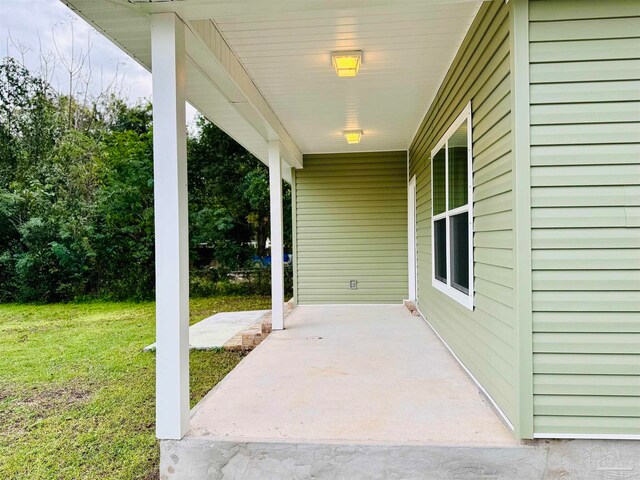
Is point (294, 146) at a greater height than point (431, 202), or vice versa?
point (294, 146)

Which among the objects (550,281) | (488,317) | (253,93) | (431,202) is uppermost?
(253,93)

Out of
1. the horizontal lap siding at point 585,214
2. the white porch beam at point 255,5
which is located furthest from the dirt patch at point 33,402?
the horizontal lap siding at point 585,214

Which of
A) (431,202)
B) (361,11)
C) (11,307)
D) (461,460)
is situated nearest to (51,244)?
(11,307)

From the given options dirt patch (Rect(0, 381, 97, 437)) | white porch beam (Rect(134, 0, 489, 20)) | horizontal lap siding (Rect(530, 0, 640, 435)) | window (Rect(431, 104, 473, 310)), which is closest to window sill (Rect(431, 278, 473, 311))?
window (Rect(431, 104, 473, 310))

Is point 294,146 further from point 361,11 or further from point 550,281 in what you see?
point 550,281

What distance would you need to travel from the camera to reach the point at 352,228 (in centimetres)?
753

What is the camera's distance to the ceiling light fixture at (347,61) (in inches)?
132

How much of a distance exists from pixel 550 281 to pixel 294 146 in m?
5.07

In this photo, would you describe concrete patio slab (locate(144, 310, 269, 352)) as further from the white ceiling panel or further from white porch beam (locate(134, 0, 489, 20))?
white porch beam (locate(134, 0, 489, 20))

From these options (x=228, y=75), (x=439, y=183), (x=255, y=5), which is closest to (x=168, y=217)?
(x=255, y=5)

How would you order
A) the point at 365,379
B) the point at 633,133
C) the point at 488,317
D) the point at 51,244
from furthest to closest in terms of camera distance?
the point at 51,244, the point at 365,379, the point at 488,317, the point at 633,133

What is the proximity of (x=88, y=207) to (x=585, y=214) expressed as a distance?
12535mm

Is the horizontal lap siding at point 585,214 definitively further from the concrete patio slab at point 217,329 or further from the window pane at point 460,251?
the concrete patio slab at point 217,329

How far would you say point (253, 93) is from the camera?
4098 mm
